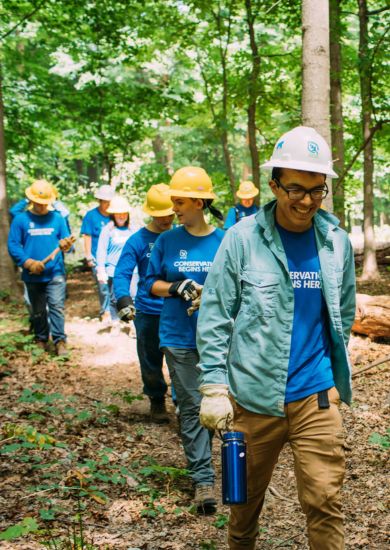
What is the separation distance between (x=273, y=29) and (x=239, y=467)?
19.5 meters

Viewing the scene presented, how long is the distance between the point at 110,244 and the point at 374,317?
456 cm

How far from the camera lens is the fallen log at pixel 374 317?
8848 millimetres

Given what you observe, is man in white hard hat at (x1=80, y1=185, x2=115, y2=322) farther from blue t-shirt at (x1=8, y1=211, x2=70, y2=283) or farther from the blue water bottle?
the blue water bottle

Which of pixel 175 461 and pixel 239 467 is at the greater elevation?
pixel 239 467

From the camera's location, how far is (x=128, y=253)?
6.21 meters

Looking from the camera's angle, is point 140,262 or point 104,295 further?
point 104,295

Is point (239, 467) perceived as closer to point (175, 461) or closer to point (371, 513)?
point (371, 513)

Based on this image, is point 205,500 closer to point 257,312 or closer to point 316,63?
point 257,312

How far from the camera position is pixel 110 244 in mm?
10727

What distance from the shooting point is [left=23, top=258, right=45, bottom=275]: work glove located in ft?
29.1

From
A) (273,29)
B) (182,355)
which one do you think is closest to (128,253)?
(182,355)

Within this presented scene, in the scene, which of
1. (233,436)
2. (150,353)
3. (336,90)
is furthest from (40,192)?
(336,90)

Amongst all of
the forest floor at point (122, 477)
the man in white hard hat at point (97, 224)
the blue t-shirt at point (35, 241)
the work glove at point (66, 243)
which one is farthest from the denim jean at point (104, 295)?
the forest floor at point (122, 477)

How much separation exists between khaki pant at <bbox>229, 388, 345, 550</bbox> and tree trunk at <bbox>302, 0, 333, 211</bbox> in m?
3.63
